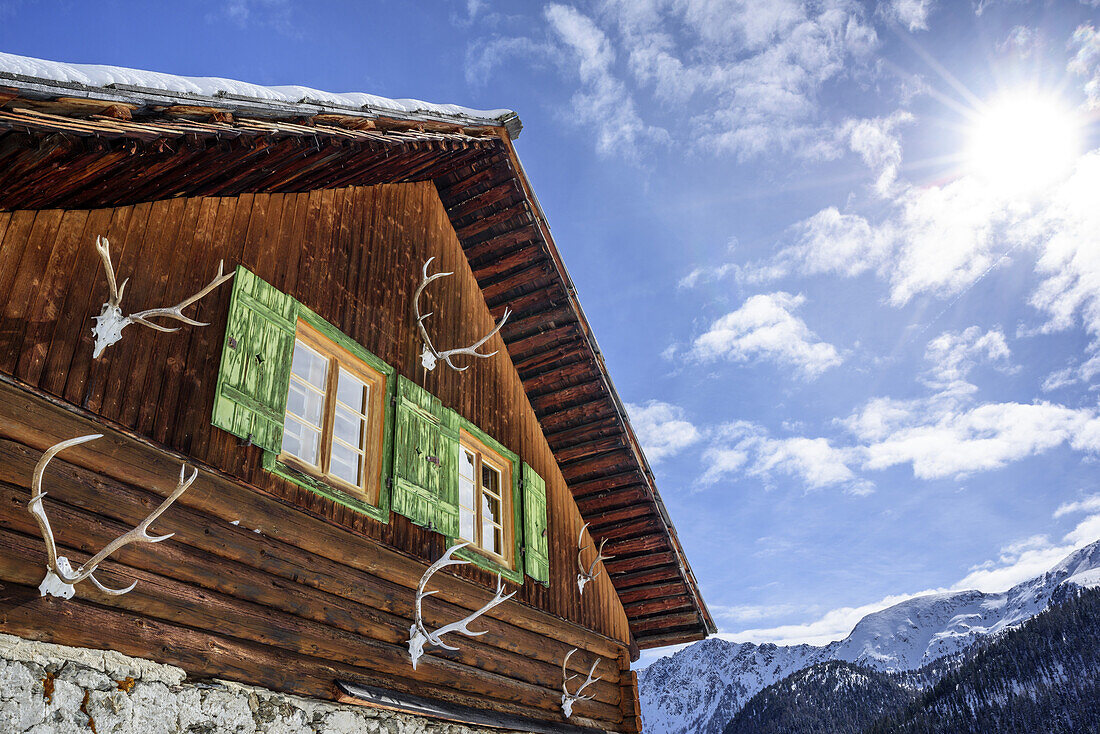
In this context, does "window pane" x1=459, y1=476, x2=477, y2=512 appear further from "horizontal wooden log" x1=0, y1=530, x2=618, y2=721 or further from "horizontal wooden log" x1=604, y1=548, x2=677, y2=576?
"horizontal wooden log" x1=604, y1=548, x2=677, y2=576

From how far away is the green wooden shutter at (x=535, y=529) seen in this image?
7363 mm

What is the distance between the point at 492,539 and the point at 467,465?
2.55ft

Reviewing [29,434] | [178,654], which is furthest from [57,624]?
[29,434]

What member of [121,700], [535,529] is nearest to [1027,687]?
[535,529]

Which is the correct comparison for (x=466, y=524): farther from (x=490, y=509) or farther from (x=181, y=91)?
(x=181, y=91)

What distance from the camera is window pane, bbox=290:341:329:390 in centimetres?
557

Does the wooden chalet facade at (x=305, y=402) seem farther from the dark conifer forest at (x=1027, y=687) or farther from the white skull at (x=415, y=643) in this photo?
the dark conifer forest at (x=1027, y=687)

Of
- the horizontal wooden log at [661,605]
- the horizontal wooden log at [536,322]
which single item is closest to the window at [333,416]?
the horizontal wooden log at [536,322]

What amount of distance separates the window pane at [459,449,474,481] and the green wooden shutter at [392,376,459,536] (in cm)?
49

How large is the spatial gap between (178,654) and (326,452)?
1766mm

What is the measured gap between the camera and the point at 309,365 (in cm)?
565

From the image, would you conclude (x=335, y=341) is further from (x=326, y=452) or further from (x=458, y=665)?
(x=458, y=665)


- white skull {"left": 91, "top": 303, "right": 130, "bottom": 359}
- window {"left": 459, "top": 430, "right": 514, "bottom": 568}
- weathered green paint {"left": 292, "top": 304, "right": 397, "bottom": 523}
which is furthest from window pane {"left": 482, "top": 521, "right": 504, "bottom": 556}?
white skull {"left": 91, "top": 303, "right": 130, "bottom": 359}

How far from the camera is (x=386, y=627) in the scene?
5.35m
